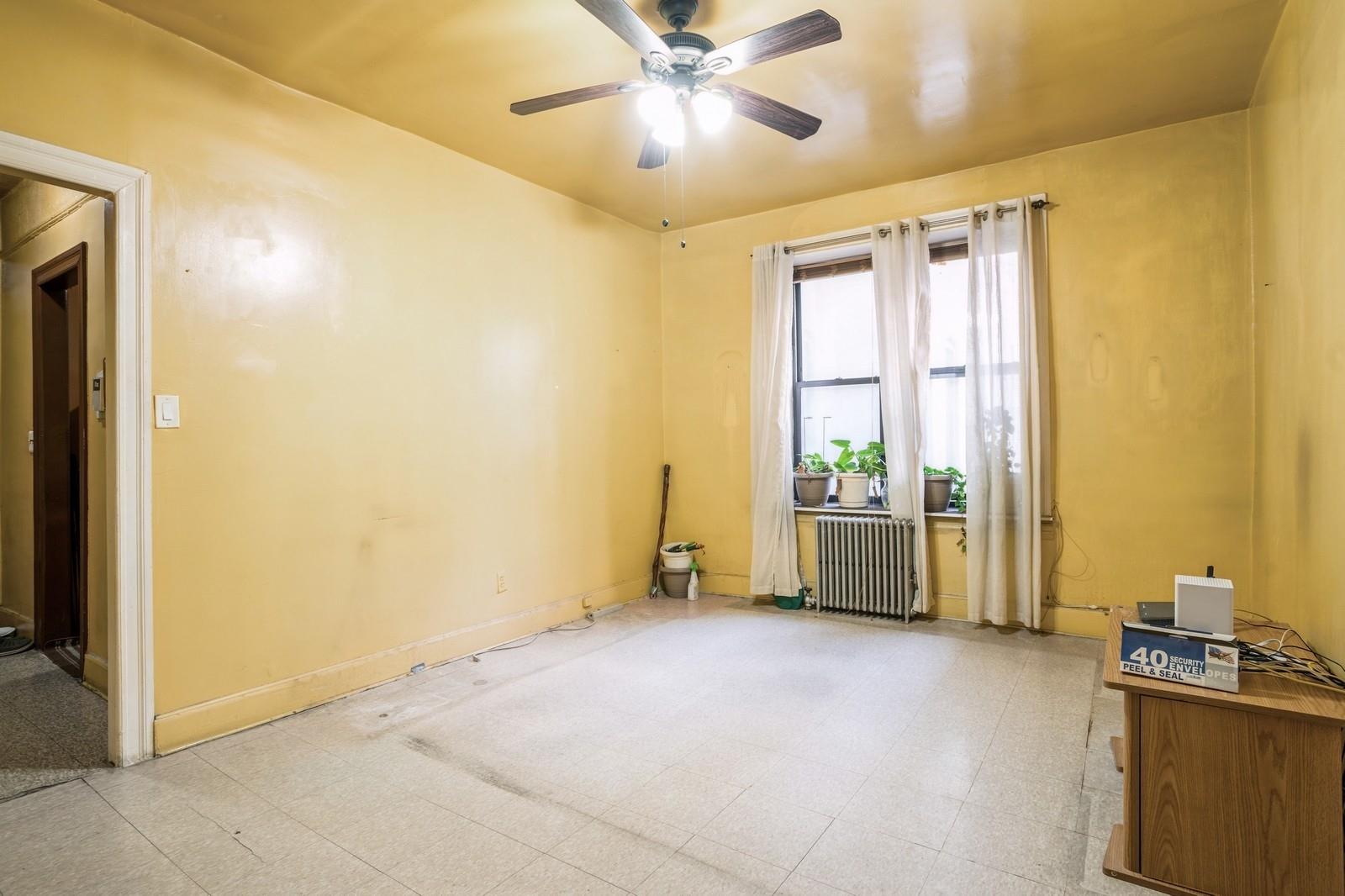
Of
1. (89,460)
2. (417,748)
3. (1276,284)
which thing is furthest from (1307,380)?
(89,460)

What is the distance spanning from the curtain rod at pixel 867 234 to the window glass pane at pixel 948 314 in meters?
0.27

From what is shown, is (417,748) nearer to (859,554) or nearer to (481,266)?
(481,266)

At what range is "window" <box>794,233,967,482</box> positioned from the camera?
14.1 feet

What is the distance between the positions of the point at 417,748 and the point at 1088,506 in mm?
3703

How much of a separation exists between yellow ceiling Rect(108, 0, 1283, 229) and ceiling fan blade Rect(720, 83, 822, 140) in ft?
1.02

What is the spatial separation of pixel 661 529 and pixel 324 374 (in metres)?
2.81

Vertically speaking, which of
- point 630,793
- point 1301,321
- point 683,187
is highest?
point 683,187

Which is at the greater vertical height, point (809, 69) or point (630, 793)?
point (809, 69)

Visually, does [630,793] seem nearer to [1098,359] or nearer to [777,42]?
[777,42]

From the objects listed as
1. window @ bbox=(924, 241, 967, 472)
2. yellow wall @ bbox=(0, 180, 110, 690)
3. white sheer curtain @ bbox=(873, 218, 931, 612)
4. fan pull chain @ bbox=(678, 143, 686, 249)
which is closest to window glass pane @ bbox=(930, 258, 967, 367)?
window @ bbox=(924, 241, 967, 472)

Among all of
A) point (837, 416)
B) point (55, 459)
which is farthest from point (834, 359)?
point (55, 459)

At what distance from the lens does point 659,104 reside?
2.53 m

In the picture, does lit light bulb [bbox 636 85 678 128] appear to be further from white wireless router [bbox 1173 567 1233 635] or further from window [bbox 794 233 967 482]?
window [bbox 794 233 967 482]

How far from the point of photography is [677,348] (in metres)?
5.29
